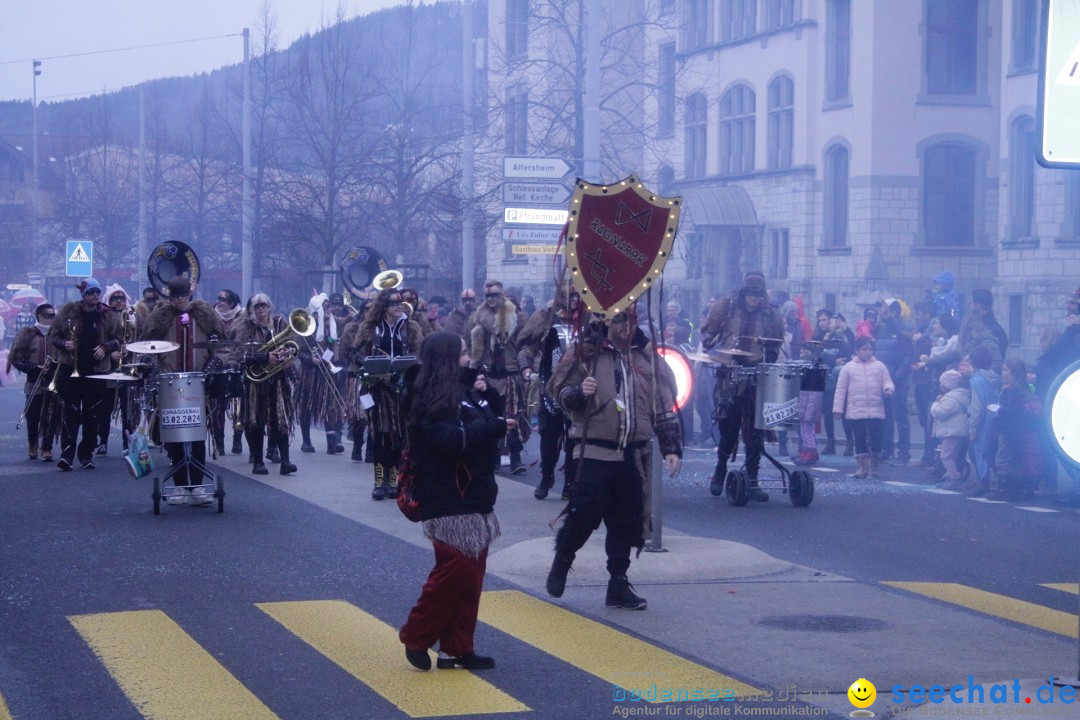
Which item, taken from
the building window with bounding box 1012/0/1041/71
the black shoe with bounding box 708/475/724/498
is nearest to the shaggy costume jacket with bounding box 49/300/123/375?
the black shoe with bounding box 708/475/724/498

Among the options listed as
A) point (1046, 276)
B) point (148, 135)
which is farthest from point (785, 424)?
point (148, 135)

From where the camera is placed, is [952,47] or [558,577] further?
[952,47]

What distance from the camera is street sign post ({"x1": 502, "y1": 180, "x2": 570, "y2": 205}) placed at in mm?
19641

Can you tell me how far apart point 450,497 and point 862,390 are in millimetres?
10398

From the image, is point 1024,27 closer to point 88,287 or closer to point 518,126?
point 518,126

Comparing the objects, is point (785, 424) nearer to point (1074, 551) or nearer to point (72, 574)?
point (1074, 551)

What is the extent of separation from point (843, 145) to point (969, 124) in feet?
11.0

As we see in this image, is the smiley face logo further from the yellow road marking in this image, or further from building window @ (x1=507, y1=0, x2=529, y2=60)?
building window @ (x1=507, y1=0, x2=529, y2=60)

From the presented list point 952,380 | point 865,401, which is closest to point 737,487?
point 865,401

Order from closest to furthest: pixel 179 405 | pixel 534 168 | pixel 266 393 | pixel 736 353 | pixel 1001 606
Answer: pixel 1001 606 → pixel 179 405 → pixel 736 353 → pixel 266 393 → pixel 534 168

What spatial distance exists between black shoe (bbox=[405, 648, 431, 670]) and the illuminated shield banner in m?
2.34

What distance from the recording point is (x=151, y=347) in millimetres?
11305

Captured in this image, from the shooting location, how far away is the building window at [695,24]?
45.5m

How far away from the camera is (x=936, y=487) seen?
1517 cm
